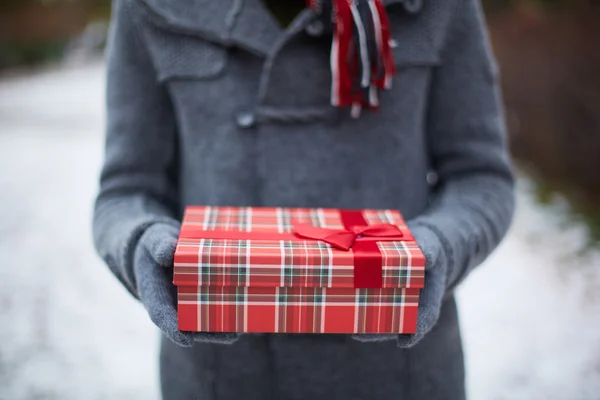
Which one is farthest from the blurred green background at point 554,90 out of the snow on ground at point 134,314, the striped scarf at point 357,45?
the striped scarf at point 357,45

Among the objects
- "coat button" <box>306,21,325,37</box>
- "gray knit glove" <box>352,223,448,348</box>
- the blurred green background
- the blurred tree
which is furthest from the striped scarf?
the blurred tree

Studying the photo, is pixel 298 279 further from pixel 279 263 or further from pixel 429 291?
pixel 429 291

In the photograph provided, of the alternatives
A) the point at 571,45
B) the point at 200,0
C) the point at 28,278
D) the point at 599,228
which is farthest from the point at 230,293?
the point at 571,45

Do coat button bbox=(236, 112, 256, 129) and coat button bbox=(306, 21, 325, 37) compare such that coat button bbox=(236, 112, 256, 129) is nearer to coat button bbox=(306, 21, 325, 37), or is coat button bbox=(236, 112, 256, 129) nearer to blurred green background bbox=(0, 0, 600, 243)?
coat button bbox=(306, 21, 325, 37)

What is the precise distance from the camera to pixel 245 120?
41.9 inches

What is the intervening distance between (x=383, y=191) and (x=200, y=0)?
0.42 metres

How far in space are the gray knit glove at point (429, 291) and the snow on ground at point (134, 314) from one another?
1.98 metres

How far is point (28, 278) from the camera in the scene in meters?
3.93

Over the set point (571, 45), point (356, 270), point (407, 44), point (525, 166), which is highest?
point (407, 44)

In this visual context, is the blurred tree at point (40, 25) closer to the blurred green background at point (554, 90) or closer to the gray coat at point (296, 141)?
the blurred green background at point (554, 90)

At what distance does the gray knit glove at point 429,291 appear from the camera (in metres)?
0.87

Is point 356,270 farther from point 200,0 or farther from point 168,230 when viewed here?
point 200,0

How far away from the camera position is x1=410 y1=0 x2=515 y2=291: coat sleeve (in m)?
1.07

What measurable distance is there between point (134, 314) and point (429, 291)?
113 inches
